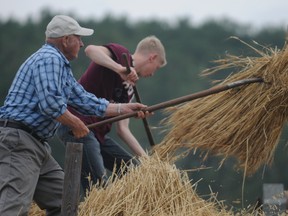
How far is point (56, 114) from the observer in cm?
577

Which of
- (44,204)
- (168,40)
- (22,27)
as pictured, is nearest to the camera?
(44,204)

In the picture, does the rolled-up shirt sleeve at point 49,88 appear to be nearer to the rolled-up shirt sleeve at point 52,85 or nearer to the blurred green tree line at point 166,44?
the rolled-up shirt sleeve at point 52,85

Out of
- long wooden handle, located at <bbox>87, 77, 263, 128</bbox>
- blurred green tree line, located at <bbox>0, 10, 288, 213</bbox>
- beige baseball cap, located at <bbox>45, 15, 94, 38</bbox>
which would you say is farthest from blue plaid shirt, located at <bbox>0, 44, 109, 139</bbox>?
blurred green tree line, located at <bbox>0, 10, 288, 213</bbox>

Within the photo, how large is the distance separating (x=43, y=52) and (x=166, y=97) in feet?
138

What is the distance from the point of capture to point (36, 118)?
5922 mm

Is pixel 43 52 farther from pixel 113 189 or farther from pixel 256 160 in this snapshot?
pixel 256 160

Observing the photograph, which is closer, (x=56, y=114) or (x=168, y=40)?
(x=56, y=114)

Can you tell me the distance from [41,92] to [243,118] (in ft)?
6.37

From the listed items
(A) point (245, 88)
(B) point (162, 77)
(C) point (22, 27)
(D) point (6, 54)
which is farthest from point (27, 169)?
(B) point (162, 77)

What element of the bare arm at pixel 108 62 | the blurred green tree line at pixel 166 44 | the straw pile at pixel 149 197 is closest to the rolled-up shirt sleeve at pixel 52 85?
the straw pile at pixel 149 197

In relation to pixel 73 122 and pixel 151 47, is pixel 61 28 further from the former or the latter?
pixel 151 47

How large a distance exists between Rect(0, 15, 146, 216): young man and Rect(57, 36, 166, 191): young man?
0.80 meters

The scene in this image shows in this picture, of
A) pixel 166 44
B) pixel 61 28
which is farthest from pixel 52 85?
pixel 166 44

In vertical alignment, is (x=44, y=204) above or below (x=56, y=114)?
below
